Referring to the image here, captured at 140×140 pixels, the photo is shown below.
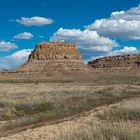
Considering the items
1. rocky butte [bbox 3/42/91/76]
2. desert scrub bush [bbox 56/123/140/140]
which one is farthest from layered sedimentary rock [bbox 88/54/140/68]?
desert scrub bush [bbox 56/123/140/140]

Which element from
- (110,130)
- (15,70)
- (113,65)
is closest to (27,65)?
(15,70)

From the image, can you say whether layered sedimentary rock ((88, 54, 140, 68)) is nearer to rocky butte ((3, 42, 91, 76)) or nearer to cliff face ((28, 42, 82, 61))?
rocky butte ((3, 42, 91, 76))

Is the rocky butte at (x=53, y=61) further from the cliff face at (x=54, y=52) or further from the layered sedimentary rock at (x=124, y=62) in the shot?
the layered sedimentary rock at (x=124, y=62)

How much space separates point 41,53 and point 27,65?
1084 cm

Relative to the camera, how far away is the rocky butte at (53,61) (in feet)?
527

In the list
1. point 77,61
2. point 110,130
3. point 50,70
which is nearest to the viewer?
point 110,130

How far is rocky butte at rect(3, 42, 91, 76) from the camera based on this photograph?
6324 inches

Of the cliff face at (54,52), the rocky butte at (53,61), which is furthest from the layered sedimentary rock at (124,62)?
the cliff face at (54,52)

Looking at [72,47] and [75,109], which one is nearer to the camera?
[75,109]

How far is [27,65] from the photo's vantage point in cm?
16700

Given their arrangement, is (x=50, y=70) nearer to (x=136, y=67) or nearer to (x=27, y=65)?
(x=27, y=65)

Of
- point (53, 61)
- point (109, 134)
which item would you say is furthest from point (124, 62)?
point (109, 134)

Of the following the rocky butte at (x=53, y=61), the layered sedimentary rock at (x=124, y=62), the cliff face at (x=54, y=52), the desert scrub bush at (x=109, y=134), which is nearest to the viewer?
the desert scrub bush at (x=109, y=134)

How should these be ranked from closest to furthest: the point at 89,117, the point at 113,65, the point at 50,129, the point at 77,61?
1. the point at 50,129
2. the point at 89,117
3. the point at 77,61
4. the point at 113,65
